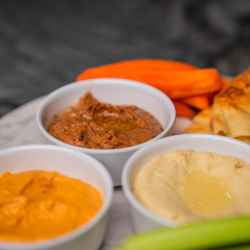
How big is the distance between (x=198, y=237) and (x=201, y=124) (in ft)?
6.45

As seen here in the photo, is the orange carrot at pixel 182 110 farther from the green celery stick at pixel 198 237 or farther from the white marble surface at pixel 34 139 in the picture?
the green celery stick at pixel 198 237

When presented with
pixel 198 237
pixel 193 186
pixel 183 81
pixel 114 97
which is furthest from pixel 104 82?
pixel 198 237

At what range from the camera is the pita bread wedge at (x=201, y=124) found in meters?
3.84

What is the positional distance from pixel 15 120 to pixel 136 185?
82.4 inches

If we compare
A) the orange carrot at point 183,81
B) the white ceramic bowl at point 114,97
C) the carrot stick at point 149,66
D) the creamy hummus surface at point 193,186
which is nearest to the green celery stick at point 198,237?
the creamy hummus surface at point 193,186

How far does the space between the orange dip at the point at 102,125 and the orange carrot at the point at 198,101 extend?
1.96 feet

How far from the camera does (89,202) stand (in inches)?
106

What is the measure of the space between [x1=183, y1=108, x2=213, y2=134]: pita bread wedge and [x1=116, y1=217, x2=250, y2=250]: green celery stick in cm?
167

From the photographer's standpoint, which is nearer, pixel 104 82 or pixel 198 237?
pixel 198 237

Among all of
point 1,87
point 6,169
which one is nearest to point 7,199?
point 6,169

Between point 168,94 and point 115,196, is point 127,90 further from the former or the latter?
point 115,196

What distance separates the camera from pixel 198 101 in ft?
14.1

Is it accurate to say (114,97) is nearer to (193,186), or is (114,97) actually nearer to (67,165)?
(67,165)

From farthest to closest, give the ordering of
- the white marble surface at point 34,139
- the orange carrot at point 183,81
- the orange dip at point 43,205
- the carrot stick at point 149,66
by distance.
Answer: the carrot stick at point 149,66
the orange carrot at point 183,81
the white marble surface at point 34,139
the orange dip at point 43,205
